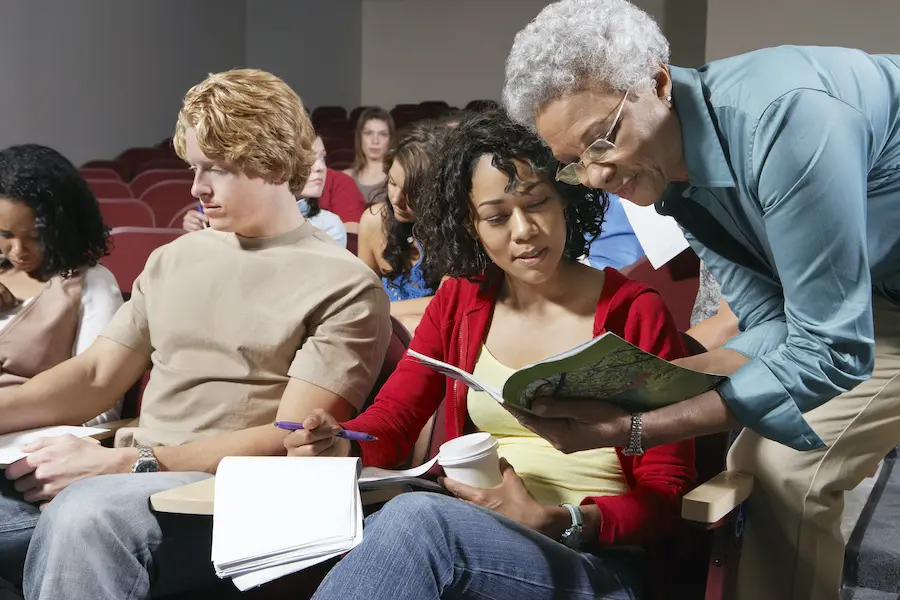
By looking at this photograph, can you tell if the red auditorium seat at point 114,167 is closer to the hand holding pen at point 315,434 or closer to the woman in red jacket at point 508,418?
the woman in red jacket at point 508,418

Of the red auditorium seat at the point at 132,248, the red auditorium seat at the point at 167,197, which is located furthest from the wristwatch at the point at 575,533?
the red auditorium seat at the point at 167,197

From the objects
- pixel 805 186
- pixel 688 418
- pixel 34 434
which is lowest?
pixel 34 434

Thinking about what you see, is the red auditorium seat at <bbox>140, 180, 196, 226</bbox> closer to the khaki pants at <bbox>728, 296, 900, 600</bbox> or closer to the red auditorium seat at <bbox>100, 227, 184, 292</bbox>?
the red auditorium seat at <bbox>100, 227, 184, 292</bbox>

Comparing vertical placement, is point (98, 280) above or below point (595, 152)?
below

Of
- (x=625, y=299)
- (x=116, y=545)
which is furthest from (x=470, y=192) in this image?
(x=116, y=545)

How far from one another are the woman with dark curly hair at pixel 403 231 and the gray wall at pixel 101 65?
5.10 meters

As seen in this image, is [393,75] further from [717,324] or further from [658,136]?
[658,136]

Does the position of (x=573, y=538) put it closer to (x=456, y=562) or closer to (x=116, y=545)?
(x=456, y=562)

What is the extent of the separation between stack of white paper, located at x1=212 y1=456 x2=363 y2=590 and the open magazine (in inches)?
8.3

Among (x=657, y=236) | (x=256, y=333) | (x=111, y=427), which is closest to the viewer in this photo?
(x=256, y=333)

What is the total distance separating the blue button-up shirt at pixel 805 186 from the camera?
1.14 m

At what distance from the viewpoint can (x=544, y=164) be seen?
62.1 inches

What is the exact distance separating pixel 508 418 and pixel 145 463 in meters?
0.59

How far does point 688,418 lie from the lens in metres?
1.23
